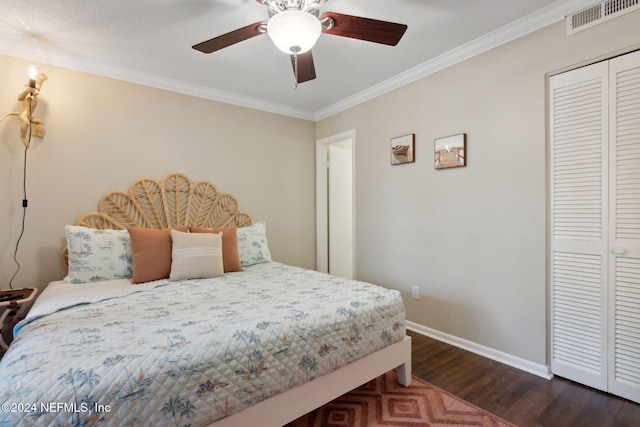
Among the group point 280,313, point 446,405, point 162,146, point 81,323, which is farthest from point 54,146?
point 446,405

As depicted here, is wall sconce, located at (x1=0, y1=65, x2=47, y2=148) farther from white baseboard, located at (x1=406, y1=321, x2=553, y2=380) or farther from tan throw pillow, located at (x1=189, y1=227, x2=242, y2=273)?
white baseboard, located at (x1=406, y1=321, x2=553, y2=380)

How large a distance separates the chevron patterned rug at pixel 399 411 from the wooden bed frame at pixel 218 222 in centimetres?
14

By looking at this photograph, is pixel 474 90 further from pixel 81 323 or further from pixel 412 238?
pixel 81 323

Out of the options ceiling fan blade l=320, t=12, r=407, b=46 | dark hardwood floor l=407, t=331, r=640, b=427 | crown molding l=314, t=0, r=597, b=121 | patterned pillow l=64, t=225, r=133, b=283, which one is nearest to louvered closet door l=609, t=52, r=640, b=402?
dark hardwood floor l=407, t=331, r=640, b=427

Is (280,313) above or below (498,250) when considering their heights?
below

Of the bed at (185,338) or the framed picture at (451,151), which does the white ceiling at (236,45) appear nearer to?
the framed picture at (451,151)

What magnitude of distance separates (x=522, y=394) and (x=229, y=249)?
2381 millimetres

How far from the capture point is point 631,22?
172 cm

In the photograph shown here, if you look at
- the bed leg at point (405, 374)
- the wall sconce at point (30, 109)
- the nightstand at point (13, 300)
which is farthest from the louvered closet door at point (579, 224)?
the wall sconce at point (30, 109)

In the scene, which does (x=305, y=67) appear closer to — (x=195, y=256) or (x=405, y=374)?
(x=195, y=256)

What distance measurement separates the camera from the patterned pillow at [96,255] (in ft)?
7.31

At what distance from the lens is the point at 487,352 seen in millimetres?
2334

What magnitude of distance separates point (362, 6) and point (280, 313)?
1.95 metres

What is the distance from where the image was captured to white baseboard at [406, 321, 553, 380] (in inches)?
80.6
